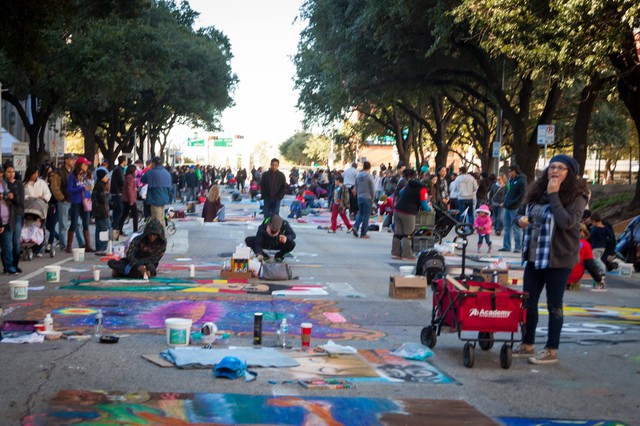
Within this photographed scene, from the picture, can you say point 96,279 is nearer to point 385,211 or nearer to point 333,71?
point 385,211

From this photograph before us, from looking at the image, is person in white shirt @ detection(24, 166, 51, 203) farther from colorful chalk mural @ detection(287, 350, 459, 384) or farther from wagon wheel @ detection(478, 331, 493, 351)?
wagon wheel @ detection(478, 331, 493, 351)

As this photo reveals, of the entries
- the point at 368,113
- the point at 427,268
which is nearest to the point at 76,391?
the point at 427,268

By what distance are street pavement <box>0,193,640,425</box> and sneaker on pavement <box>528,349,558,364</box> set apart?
3.4 inches

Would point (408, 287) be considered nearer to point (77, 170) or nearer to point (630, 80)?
A: point (77, 170)

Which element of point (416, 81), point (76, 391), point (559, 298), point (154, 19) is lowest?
point (76, 391)

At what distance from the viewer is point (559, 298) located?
883 cm

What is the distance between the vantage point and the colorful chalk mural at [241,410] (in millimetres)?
6625

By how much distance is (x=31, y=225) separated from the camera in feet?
56.3

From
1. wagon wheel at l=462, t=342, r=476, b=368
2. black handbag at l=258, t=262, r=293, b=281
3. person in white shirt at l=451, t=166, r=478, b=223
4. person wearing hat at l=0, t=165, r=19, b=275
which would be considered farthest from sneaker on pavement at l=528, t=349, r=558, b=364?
person in white shirt at l=451, t=166, r=478, b=223

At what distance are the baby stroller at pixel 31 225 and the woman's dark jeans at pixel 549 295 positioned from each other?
413 inches

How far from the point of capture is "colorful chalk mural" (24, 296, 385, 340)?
1041cm

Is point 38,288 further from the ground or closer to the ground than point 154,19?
closer to the ground

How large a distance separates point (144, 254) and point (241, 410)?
27.2ft

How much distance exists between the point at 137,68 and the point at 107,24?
2.12 metres
